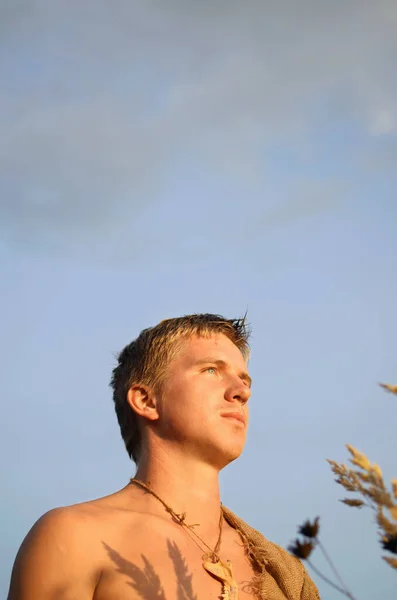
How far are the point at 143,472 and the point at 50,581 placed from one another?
2.79ft

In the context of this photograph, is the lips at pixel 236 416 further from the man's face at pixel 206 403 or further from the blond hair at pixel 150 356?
the blond hair at pixel 150 356

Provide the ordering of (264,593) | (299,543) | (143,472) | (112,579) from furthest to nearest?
(143,472)
(264,593)
(112,579)
(299,543)

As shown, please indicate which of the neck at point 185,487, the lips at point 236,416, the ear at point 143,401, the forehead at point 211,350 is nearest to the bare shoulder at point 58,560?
the neck at point 185,487

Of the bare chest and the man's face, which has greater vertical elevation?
the man's face

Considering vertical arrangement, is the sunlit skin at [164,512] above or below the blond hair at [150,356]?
below

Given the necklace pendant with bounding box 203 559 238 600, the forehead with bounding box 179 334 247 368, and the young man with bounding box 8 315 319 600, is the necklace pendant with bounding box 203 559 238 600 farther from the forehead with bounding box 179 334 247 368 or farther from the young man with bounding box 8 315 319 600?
the forehead with bounding box 179 334 247 368

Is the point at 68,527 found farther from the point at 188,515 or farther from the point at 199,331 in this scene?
the point at 199,331

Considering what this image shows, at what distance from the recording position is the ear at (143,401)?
3.97 meters

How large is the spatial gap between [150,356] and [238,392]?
23.4 inches

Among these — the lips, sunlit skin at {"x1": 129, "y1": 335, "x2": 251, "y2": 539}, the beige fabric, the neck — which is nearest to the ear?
sunlit skin at {"x1": 129, "y1": 335, "x2": 251, "y2": 539}

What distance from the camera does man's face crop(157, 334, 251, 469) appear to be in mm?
3727

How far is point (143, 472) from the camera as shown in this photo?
393 centimetres

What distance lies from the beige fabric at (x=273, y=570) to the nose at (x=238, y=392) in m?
0.78

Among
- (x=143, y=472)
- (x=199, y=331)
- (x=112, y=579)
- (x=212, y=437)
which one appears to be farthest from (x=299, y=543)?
(x=199, y=331)
